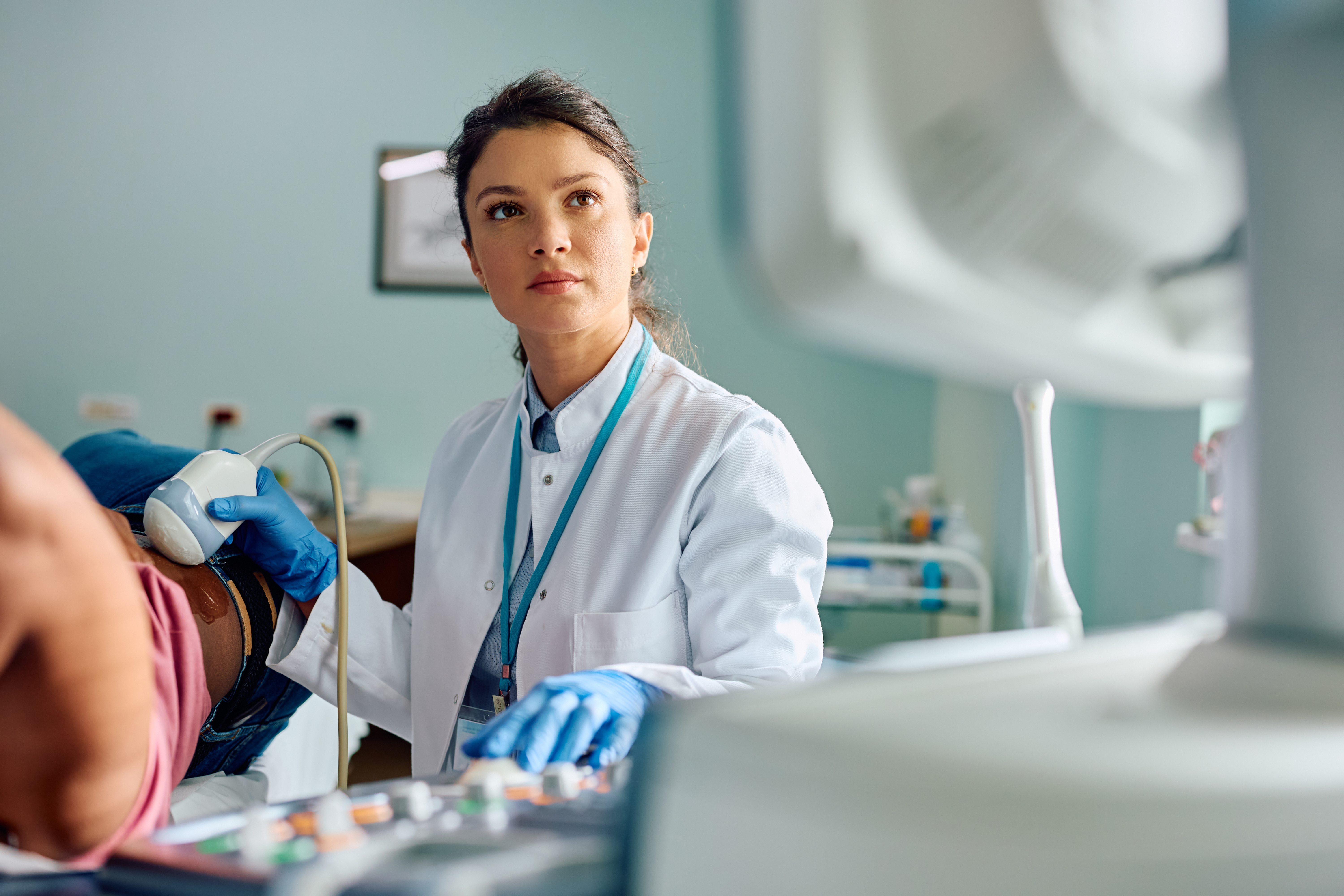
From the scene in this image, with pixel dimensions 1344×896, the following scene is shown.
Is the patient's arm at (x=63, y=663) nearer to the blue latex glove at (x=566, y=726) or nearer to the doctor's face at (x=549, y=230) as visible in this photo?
the blue latex glove at (x=566, y=726)

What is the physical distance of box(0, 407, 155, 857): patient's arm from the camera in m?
0.40

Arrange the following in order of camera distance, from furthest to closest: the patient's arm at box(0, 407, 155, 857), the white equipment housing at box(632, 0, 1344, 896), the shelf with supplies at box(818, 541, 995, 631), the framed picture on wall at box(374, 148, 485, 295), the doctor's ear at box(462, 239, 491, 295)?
1. the framed picture on wall at box(374, 148, 485, 295)
2. the shelf with supplies at box(818, 541, 995, 631)
3. the doctor's ear at box(462, 239, 491, 295)
4. the patient's arm at box(0, 407, 155, 857)
5. the white equipment housing at box(632, 0, 1344, 896)

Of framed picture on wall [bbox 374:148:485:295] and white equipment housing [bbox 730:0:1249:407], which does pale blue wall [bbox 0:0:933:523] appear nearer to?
framed picture on wall [bbox 374:148:485:295]

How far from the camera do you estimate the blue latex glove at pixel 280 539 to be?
3.22ft

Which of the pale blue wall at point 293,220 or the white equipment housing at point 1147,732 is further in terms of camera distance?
the pale blue wall at point 293,220

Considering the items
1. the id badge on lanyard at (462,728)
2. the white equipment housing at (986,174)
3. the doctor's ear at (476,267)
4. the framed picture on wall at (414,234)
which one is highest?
the framed picture on wall at (414,234)

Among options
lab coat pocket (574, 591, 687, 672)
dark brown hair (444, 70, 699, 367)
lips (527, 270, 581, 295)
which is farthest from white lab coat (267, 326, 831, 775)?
dark brown hair (444, 70, 699, 367)

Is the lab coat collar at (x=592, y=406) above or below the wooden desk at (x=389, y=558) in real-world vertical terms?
above

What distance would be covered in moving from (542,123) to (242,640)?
25.5 inches

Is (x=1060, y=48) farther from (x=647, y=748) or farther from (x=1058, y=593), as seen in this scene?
(x=1058, y=593)

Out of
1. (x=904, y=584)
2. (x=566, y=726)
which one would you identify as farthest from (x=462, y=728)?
(x=904, y=584)

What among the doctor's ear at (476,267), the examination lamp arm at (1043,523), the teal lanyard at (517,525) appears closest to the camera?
the examination lamp arm at (1043,523)

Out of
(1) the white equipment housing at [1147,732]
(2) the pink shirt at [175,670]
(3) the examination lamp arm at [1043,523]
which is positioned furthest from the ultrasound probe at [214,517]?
(1) the white equipment housing at [1147,732]

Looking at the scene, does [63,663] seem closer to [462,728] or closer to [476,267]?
[462,728]
